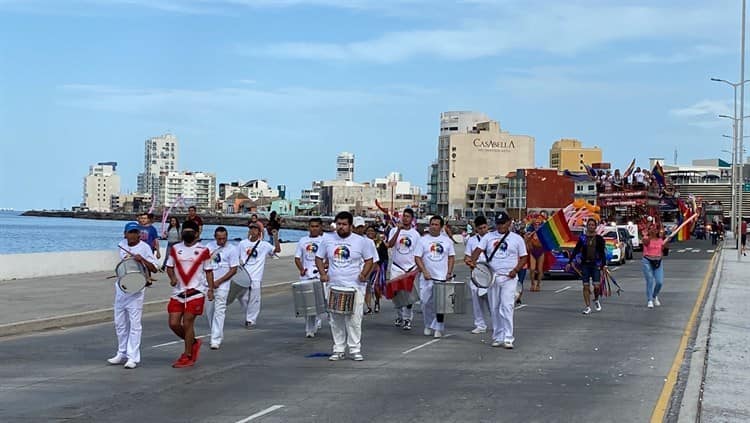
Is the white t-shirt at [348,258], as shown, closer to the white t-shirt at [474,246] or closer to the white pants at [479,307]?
the white t-shirt at [474,246]

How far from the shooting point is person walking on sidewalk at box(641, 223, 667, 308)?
71.1ft

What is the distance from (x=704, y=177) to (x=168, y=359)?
189 meters

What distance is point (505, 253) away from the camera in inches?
587

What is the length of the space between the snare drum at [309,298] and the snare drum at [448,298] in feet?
5.54

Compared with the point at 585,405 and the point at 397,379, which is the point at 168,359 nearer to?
the point at 397,379

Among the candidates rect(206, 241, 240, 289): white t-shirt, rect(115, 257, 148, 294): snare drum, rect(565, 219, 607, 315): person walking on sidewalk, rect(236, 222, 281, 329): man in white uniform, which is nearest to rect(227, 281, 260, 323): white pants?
rect(236, 222, 281, 329): man in white uniform

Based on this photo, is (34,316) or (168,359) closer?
(168,359)

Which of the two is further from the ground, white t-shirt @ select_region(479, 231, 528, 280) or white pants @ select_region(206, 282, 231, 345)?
white t-shirt @ select_region(479, 231, 528, 280)

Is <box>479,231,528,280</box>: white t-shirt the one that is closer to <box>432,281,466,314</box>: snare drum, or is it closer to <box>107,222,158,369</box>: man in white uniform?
<box>432,281,466,314</box>: snare drum

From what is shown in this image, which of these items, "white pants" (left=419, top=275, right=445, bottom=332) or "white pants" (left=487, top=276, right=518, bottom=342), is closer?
"white pants" (left=487, top=276, right=518, bottom=342)

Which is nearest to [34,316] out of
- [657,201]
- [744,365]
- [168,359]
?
[168,359]

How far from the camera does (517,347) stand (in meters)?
14.7

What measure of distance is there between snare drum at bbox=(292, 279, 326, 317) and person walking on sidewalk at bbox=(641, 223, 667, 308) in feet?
28.9

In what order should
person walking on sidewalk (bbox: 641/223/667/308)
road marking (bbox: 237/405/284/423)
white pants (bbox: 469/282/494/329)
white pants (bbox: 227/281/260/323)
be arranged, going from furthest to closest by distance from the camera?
1. person walking on sidewalk (bbox: 641/223/667/308)
2. white pants (bbox: 227/281/260/323)
3. white pants (bbox: 469/282/494/329)
4. road marking (bbox: 237/405/284/423)
